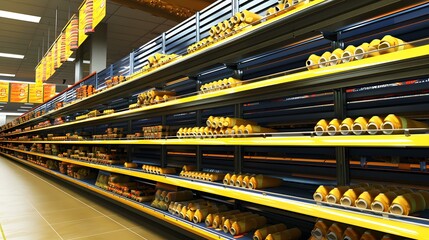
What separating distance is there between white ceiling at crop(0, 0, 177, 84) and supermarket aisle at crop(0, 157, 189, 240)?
4.80 metres

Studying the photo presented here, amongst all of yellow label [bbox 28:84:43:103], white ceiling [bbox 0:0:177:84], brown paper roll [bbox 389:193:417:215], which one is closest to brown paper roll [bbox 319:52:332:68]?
brown paper roll [bbox 389:193:417:215]

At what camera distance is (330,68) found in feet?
5.99

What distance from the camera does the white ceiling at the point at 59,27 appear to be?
7.99 meters

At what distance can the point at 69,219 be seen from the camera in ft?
14.1

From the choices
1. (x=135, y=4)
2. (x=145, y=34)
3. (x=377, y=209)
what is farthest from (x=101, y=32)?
(x=377, y=209)

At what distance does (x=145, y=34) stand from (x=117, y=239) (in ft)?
25.6

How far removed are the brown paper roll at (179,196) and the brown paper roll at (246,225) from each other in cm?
115

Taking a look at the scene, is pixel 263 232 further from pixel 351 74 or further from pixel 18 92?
pixel 18 92

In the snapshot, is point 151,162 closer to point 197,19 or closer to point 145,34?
point 197,19

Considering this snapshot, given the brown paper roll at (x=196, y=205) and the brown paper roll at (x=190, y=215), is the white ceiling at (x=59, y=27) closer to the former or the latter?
the brown paper roll at (x=196, y=205)

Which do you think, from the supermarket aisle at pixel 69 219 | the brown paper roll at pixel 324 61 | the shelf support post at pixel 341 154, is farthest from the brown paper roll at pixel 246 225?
the brown paper roll at pixel 324 61

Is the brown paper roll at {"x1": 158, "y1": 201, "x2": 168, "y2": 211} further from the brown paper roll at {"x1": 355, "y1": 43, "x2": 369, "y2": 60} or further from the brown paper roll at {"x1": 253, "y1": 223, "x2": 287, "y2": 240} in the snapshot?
the brown paper roll at {"x1": 355, "y1": 43, "x2": 369, "y2": 60}

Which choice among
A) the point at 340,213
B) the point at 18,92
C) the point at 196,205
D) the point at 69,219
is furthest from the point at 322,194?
the point at 18,92

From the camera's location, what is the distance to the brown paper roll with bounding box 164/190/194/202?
141 inches
